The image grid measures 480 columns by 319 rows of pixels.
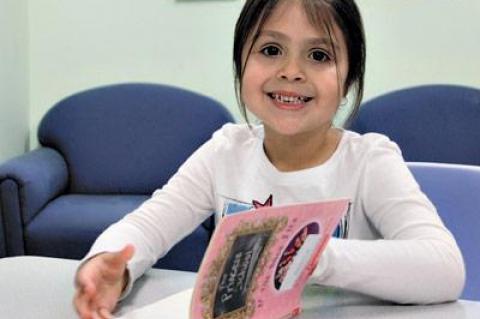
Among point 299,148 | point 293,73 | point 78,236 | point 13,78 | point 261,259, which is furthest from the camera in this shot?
point 13,78

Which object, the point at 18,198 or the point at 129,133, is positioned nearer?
the point at 18,198

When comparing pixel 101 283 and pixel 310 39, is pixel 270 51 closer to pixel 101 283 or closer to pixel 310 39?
pixel 310 39

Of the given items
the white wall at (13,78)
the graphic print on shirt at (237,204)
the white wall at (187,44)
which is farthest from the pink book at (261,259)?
the white wall at (13,78)

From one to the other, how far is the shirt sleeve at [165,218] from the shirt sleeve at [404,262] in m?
0.28

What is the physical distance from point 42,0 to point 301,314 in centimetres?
259

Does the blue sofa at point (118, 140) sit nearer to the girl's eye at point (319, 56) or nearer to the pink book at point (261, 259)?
the girl's eye at point (319, 56)

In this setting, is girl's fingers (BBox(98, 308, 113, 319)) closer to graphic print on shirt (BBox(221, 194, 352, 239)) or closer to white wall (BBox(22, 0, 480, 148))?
graphic print on shirt (BBox(221, 194, 352, 239))

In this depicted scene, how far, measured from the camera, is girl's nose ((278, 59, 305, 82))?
3.23 feet

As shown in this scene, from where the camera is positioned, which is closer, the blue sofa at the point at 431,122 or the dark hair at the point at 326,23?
the dark hair at the point at 326,23

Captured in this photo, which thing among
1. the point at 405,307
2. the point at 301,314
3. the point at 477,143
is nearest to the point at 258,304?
the point at 301,314

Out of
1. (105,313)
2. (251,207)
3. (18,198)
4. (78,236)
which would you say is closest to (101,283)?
(105,313)

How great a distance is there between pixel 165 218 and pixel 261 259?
1.26ft

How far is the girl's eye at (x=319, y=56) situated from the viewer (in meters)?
1.00

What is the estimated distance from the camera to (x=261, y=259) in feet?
2.15
